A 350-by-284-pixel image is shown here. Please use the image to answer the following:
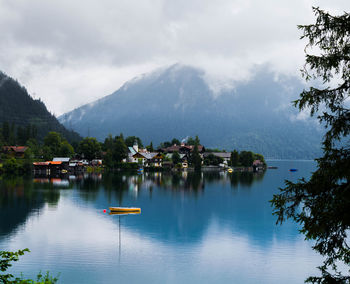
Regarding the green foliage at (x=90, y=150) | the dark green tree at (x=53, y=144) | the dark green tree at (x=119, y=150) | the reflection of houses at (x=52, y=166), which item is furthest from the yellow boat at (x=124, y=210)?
the green foliage at (x=90, y=150)

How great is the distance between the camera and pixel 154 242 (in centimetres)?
3909

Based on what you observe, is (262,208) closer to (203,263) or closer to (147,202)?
(147,202)

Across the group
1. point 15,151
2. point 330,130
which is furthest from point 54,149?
point 330,130

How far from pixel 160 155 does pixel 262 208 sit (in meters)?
125

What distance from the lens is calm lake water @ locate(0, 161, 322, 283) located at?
2955 cm

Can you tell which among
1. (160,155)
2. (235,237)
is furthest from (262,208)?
(160,155)

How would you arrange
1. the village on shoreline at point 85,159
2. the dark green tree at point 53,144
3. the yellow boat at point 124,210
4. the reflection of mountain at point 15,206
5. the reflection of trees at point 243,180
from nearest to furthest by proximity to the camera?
the reflection of mountain at point 15,206
the yellow boat at point 124,210
the reflection of trees at point 243,180
the village on shoreline at point 85,159
the dark green tree at point 53,144

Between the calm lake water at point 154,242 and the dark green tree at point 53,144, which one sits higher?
the dark green tree at point 53,144

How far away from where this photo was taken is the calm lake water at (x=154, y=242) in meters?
29.5

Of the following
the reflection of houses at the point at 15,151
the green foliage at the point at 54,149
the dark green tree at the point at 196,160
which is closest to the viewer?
the reflection of houses at the point at 15,151

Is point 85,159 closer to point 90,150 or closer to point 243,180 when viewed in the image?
point 90,150

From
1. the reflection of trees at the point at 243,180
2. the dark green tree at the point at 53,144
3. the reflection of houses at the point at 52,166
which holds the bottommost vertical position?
the reflection of trees at the point at 243,180

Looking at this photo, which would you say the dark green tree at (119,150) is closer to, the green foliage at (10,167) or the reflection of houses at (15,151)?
the reflection of houses at (15,151)

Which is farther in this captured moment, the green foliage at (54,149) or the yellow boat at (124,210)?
the green foliage at (54,149)
